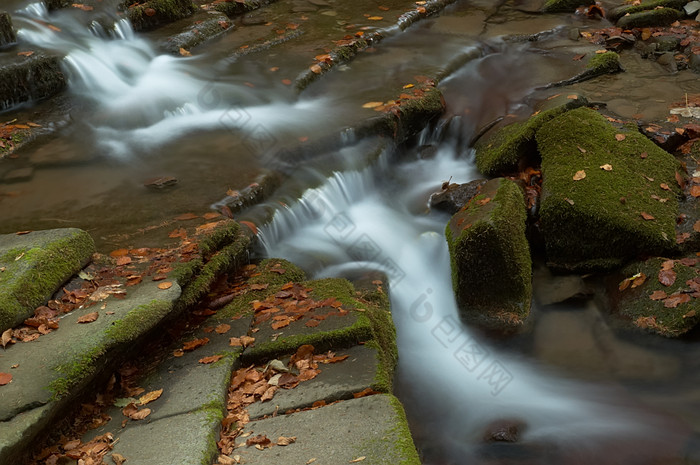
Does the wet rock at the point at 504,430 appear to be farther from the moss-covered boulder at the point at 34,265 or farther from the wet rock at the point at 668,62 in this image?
the wet rock at the point at 668,62

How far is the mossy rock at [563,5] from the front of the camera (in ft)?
34.9

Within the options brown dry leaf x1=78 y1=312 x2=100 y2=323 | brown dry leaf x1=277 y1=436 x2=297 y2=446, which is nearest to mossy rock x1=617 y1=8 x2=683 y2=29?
brown dry leaf x1=277 y1=436 x2=297 y2=446

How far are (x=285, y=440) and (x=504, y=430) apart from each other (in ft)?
6.09

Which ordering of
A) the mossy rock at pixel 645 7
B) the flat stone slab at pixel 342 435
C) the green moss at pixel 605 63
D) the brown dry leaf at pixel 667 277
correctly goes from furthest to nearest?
the mossy rock at pixel 645 7 < the green moss at pixel 605 63 < the brown dry leaf at pixel 667 277 < the flat stone slab at pixel 342 435

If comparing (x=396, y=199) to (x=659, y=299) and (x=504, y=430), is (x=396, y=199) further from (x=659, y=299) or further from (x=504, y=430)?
(x=504, y=430)

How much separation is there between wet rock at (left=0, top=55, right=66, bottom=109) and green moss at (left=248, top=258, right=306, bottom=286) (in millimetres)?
4494

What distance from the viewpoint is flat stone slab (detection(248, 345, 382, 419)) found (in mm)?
3559

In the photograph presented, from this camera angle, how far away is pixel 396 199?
23.6 ft

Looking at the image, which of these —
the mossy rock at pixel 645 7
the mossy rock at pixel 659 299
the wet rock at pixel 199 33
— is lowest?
the mossy rock at pixel 659 299

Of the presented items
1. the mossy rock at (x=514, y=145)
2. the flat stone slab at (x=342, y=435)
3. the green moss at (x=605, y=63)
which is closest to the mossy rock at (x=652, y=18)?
the green moss at (x=605, y=63)

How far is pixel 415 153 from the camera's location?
7820 millimetres

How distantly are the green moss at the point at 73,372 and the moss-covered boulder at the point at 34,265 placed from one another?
0.64 meters

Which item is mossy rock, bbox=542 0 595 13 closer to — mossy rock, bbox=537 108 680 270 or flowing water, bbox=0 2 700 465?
flowing water, bbox=0 2 700 465

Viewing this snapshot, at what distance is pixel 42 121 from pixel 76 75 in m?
1.06
